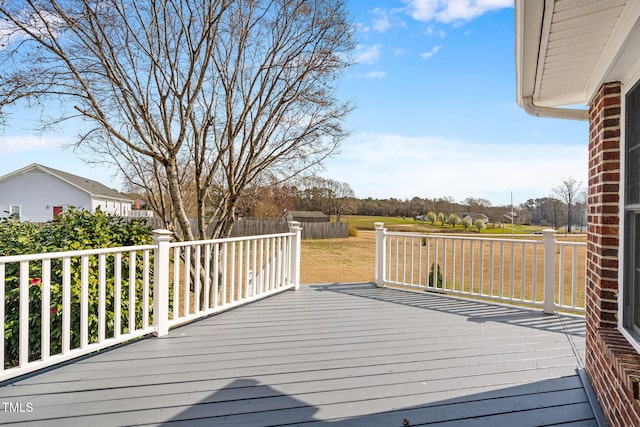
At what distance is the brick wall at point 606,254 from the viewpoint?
1852 millimetres

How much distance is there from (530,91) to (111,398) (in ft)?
11.3

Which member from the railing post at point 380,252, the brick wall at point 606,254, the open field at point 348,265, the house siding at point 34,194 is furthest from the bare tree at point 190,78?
the house siding at point 34,194

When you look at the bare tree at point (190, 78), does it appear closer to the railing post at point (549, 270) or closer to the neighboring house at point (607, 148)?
the railing post at point (549, 270)

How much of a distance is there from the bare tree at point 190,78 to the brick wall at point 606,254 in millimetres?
4600

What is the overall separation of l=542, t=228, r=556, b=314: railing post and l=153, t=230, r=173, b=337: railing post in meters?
4.02

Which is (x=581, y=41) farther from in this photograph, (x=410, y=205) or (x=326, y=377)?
(x=410, y=205)

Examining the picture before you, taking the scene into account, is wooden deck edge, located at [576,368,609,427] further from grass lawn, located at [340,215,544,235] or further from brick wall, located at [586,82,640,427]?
grass lawn, located at [340,215,544,235]

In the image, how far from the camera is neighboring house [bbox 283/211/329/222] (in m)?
28.7

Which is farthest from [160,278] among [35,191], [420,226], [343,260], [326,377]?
[35,191]

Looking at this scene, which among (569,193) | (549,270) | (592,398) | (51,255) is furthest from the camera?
(569,193)

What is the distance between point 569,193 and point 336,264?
917 cm

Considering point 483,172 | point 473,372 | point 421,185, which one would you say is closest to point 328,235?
point 421,185

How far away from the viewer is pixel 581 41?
1839 millimetres

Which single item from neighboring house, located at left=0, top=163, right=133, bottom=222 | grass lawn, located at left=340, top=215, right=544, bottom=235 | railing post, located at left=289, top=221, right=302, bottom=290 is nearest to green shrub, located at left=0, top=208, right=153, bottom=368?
railing post, located at left=289, top=221, right=302, bottom=290
